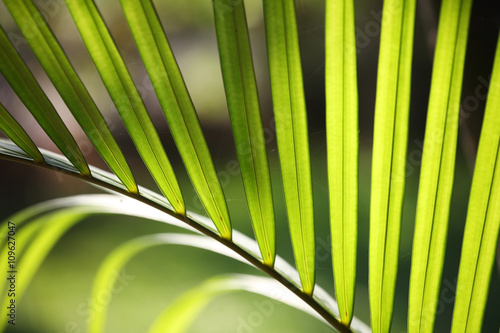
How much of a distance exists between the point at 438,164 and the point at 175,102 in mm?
286

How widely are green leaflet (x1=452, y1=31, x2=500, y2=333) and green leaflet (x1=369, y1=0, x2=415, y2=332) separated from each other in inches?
2.8

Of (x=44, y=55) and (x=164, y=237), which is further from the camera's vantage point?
(x=164, y=237)

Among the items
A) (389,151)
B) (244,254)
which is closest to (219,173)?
(244,254)

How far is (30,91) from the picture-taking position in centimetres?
42

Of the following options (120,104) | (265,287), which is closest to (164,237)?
(265,287)

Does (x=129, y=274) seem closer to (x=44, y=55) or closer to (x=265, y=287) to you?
(x=265, y=287)

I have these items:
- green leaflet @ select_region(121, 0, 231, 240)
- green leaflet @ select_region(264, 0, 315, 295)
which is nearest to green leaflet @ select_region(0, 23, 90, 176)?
green leaflet @ select_region(121, 0, 231, 240)

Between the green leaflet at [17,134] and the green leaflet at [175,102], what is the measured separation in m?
0.18

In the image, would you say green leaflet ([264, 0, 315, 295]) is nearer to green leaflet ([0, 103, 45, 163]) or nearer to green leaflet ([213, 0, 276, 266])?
green leaflet ([213, 0, 276, 266])

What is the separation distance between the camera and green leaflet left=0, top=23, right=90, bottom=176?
15.3 inches

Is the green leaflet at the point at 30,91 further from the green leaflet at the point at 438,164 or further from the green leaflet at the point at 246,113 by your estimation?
the green leaflet at the point at 438,164

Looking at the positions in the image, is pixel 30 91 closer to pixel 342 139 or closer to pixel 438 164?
pixel 342 139

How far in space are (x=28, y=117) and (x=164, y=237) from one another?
70 cm

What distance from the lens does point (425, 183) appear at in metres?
0.40
